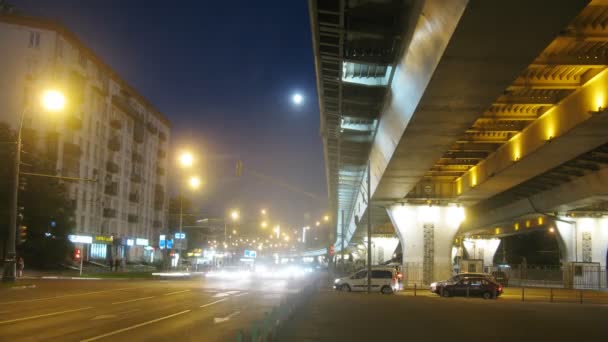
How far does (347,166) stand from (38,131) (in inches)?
1215

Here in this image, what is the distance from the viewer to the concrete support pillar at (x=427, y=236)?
48.2 m

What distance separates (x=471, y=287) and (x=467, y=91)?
22.7 metres

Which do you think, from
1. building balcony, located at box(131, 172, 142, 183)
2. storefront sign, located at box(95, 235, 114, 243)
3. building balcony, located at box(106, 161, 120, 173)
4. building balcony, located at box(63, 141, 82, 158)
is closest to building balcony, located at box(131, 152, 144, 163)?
building balcony, located at box(131, 172, 142, 183)

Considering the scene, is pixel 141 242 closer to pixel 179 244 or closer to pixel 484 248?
pixel 179 244

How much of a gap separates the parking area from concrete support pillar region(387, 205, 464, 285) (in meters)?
22.7

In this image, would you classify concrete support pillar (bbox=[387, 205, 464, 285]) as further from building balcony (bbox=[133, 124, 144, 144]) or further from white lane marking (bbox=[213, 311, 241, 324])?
building balcony (bbox=[133, 124, 144, 144])

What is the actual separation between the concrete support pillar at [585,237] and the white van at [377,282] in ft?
80.4

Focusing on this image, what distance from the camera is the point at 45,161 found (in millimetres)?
56719

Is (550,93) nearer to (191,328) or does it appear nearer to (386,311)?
(386,311)

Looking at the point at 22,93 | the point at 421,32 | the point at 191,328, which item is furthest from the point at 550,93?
the point at 22,93

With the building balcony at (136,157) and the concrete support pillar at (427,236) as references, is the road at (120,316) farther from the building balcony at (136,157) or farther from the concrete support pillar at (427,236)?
the building balcony at (136,157)

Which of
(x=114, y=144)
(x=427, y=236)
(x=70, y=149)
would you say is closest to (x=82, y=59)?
(x=70, y=149)

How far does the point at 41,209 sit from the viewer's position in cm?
5650

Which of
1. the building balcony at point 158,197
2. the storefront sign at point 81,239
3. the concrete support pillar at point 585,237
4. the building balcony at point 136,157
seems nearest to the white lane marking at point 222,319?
the concrete support pillar at point 585,237
